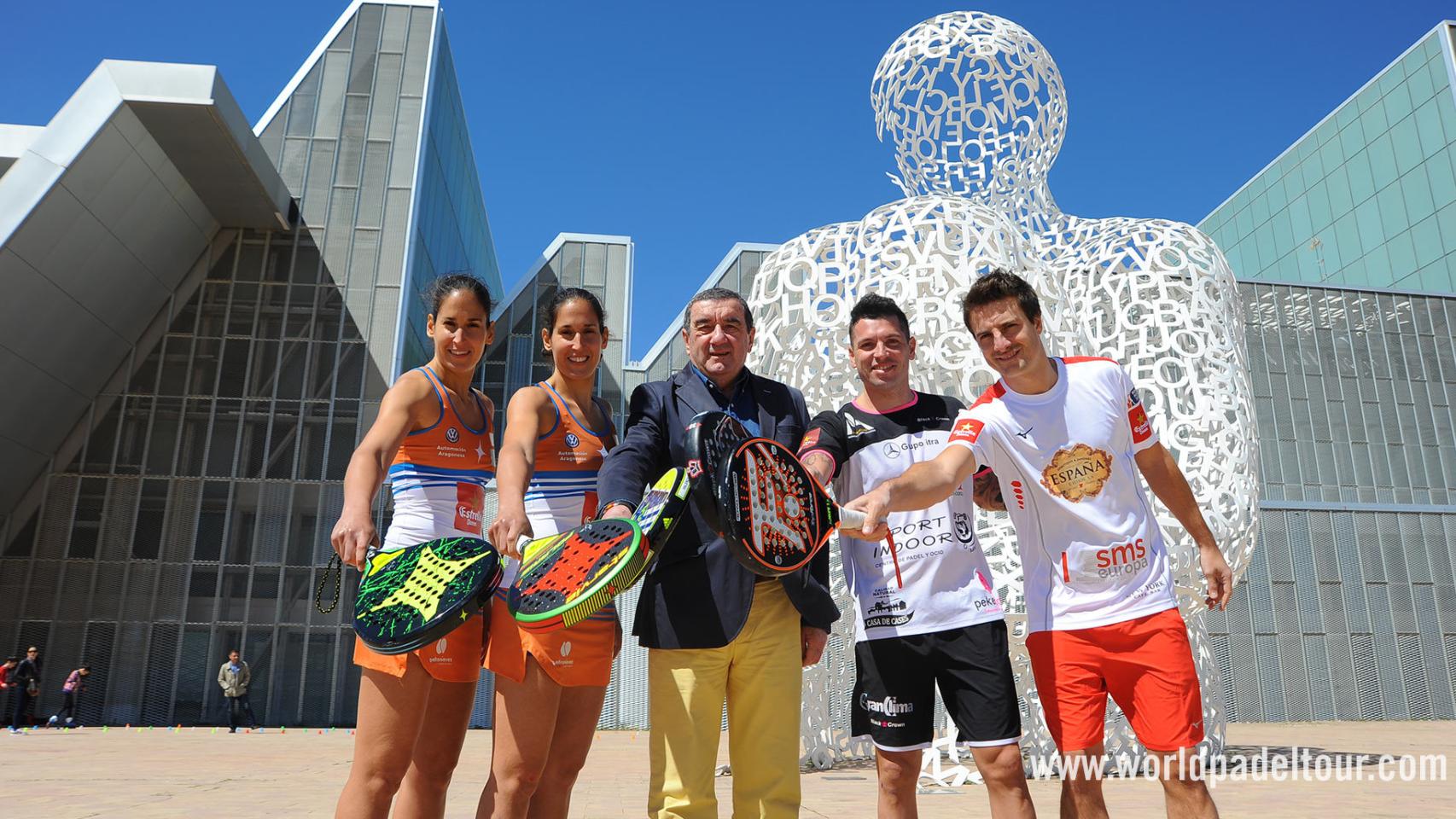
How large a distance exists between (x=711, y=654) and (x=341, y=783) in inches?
218

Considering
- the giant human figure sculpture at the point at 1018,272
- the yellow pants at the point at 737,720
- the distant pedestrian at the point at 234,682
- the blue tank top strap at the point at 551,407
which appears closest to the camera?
the yellow pants at the point at 737,720

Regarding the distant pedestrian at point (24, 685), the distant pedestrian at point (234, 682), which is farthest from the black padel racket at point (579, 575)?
the distant pedestrian at point (24, 685)

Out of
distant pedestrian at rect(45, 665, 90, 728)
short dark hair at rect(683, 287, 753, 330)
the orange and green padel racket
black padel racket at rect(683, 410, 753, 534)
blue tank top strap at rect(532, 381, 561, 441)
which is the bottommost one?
distant pedestrian at rect(45, 665, 90, 728)

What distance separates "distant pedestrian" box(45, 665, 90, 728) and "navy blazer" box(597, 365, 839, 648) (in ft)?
56.9

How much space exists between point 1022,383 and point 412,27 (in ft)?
70.6

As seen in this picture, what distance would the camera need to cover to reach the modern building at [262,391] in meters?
15.9

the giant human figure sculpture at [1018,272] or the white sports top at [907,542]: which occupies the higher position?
the giant human figure sculpture at [1018,272]

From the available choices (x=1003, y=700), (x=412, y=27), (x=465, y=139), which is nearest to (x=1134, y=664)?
(x=1003, y=700)

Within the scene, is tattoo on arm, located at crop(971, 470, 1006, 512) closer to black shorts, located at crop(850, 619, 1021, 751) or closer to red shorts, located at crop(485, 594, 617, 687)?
black shorts, located at crop(850, 619, 1021, 751)

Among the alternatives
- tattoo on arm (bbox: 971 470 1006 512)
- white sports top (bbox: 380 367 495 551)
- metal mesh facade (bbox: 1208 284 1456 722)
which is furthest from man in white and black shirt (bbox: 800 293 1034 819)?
metal mesh facade (bbox: 1208 284 1456 722)

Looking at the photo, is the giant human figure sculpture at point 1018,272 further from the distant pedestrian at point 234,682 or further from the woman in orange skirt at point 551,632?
the distant pedestrian at point 234,682

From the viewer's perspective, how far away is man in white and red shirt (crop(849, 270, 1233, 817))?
7.99 ft

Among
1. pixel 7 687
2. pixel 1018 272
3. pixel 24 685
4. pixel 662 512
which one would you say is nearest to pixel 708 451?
pixel 662 512

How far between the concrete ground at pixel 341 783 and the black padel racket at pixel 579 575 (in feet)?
10.8
